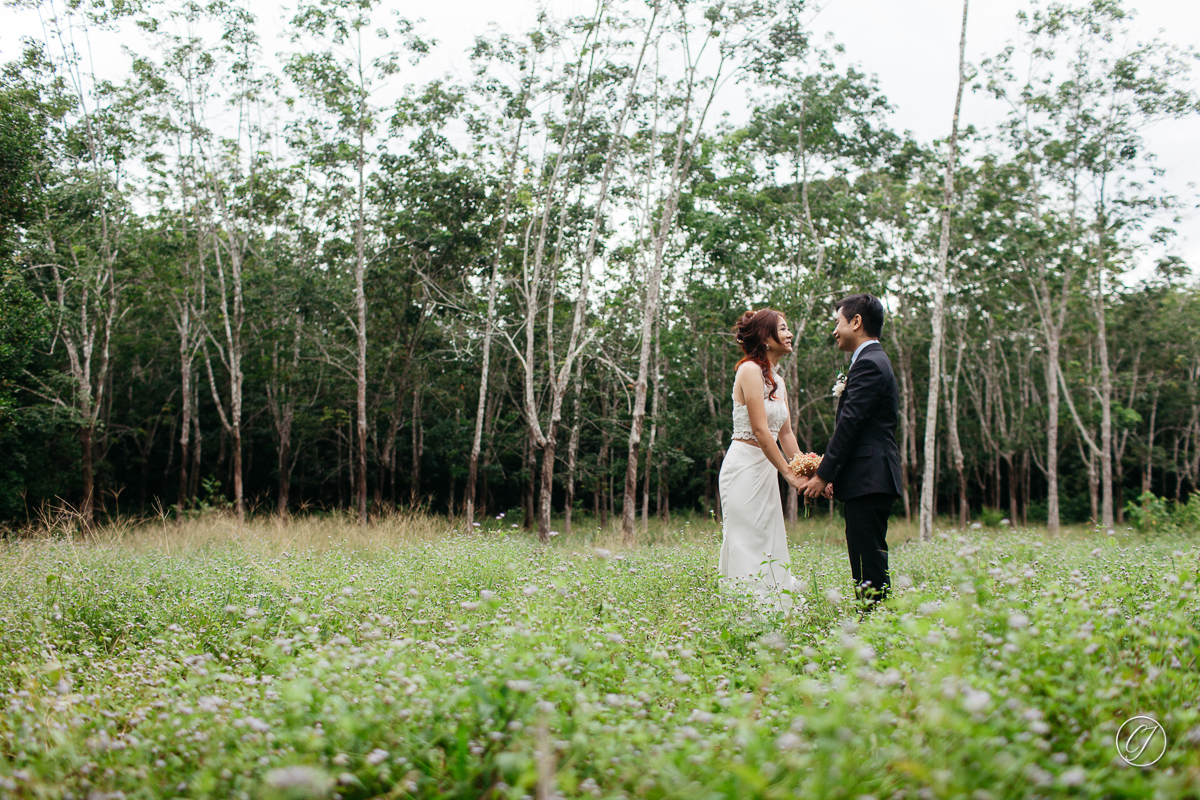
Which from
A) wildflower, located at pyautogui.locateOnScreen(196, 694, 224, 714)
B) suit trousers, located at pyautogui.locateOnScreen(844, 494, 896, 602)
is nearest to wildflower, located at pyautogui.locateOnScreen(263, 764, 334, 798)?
wildflower, located at pyautogui.locateOnScreen(196, 694, 224, 714)

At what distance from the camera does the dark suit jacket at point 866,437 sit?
14.0 feet

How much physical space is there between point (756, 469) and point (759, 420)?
0.38m

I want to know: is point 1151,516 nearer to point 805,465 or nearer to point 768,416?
point 805,465

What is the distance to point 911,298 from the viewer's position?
1065 inches

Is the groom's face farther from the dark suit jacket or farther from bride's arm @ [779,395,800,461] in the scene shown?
bride's arm @ [779,395,800,461]

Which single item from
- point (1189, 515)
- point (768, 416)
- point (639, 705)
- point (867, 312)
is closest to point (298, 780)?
point (639, 705)

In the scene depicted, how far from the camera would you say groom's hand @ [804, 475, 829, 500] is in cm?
447

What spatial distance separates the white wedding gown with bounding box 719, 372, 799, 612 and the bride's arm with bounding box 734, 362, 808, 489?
0.16ft

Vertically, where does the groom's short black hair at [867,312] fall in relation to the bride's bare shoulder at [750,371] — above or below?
above

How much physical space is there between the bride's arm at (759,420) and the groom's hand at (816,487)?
0.57 feet

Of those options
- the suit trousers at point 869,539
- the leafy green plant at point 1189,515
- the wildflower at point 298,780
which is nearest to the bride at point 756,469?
the suit trousers at point 869,539

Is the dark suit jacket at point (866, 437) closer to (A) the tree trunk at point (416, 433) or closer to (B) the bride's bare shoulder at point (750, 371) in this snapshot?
(B) the bride's bare shoulder at point (750, 371)

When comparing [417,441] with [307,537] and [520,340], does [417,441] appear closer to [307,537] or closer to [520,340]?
[520,340]

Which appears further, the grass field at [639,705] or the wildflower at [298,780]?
the grass field at [639,705]
